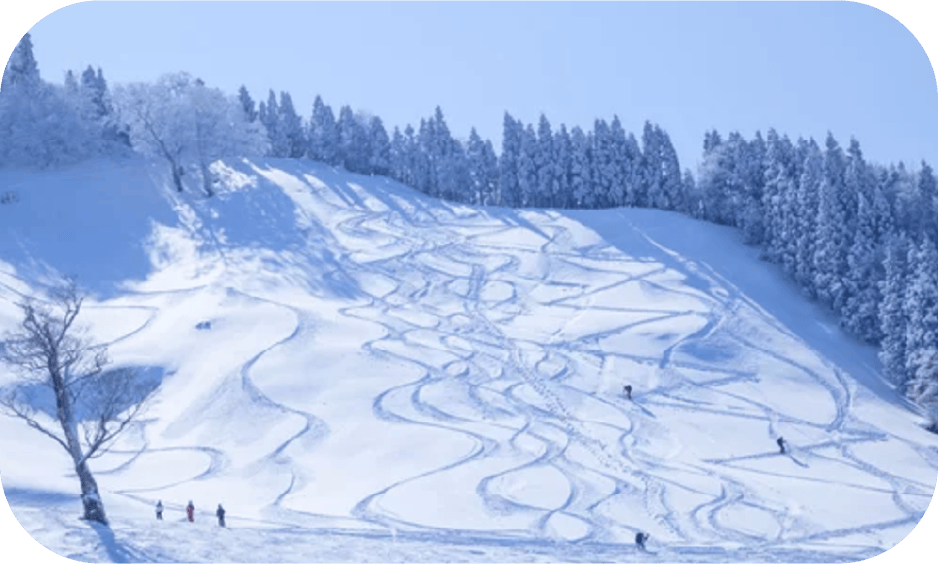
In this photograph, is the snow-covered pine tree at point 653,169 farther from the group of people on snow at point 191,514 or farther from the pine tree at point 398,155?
the group of people on snow at point 191,514

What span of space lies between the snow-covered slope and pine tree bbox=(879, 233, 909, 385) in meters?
1.26

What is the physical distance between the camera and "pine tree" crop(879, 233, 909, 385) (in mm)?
41656

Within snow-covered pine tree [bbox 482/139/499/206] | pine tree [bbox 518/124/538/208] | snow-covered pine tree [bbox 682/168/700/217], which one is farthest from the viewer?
snow-covered pine tree [bbox 482/139/499/206]

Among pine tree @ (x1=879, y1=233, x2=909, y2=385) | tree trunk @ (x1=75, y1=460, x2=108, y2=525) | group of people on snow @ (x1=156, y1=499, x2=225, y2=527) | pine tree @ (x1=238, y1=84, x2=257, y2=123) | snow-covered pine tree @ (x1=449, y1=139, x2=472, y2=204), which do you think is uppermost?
pine tree @ (x1=238, y1=84, x2=257, y2=123)

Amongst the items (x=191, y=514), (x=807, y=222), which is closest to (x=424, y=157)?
(x=807, y=222)

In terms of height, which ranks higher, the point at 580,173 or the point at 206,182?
the point at 580,173

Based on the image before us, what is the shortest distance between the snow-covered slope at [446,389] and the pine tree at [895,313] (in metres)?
1.26

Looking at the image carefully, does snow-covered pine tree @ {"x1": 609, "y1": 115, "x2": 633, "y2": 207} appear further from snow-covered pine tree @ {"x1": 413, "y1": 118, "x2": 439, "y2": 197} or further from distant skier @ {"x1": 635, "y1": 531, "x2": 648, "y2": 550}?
distant skier @ {"x1": 635, "y1": 531, "x2": 648, "y2": 550}

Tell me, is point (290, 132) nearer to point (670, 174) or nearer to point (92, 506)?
point (670, 174)

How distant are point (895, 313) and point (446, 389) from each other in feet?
61.8

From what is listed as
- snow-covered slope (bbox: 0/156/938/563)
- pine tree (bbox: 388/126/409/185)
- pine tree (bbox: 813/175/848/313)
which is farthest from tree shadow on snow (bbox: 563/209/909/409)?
pine tree (bbox: 388/126/409/185)

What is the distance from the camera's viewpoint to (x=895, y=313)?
42.1 m

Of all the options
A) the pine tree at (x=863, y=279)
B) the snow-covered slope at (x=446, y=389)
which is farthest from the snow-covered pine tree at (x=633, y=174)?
the pine tree at (x=863, y=279)

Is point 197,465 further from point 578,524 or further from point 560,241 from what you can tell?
point 560,241
